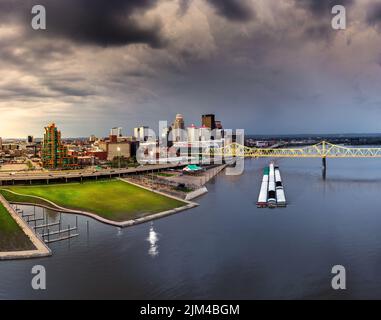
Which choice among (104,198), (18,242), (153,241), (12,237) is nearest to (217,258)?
(153,241)

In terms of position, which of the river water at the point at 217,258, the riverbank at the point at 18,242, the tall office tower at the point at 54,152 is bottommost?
the river water at the point at 217,258

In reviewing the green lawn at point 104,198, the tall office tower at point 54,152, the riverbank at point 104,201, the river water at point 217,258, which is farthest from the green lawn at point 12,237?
the tall office tower at point 54,152

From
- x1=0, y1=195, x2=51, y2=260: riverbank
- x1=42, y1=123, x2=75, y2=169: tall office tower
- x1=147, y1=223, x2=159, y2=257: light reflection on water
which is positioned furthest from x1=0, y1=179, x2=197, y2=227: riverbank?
x1=42, y1=123, x2=75, y2=169: tall office tower

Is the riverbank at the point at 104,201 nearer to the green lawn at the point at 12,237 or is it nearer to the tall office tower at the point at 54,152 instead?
the green lawn at the point at 12,237

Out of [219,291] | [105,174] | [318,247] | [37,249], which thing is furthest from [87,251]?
[105,174]

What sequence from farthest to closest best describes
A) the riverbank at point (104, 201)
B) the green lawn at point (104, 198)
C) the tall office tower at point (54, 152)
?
the tall office tower at point (54, 152), the green lawn at point (104, 198), the riverbank at point (104, 201)

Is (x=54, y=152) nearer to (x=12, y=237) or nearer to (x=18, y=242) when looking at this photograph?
(x=12, y=237)

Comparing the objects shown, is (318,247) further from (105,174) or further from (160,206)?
(105,174)

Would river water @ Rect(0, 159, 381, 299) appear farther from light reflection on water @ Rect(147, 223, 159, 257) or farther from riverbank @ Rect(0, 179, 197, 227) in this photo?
riverbank @ Rect(0, 179, 197, 227)
